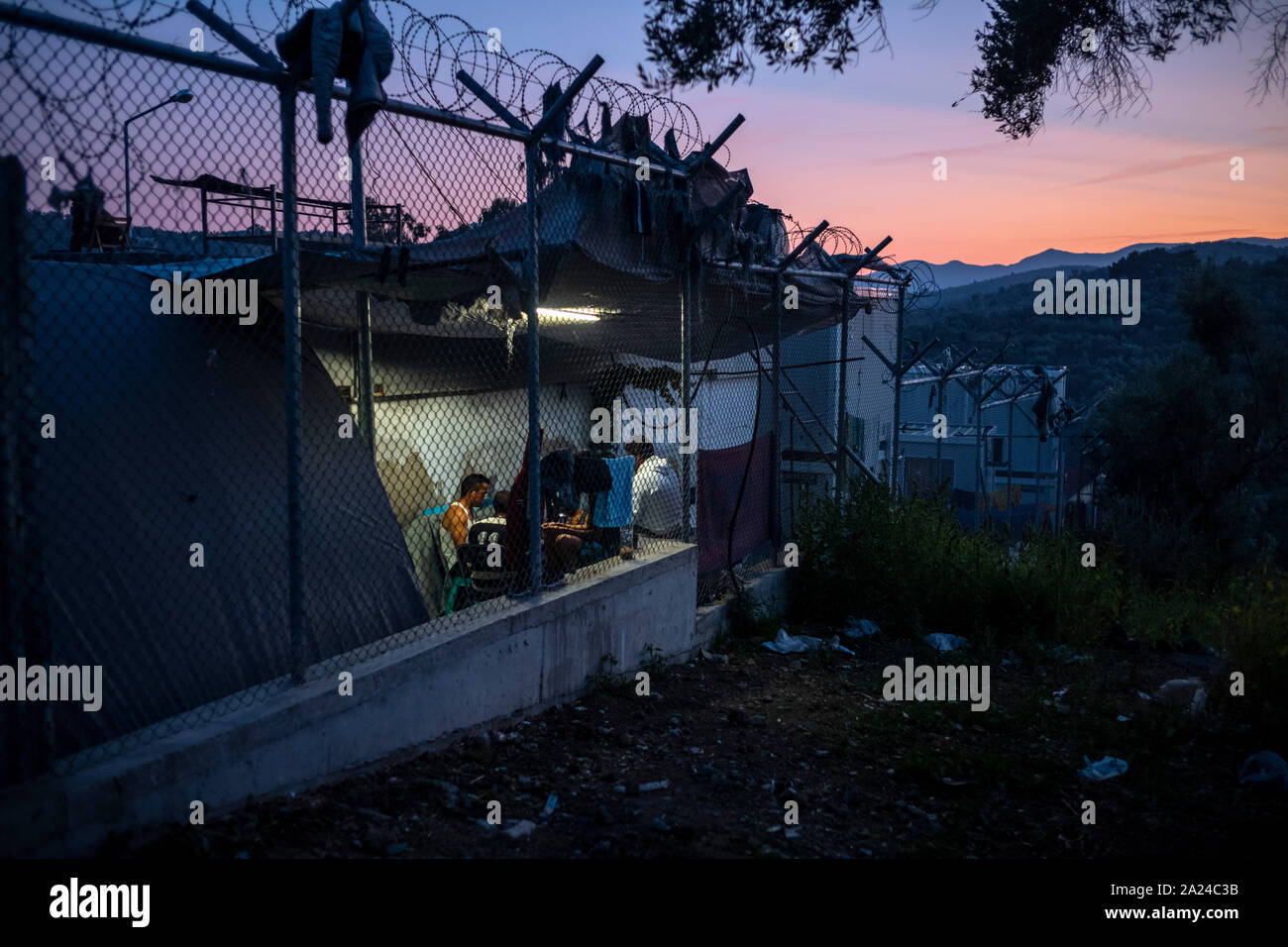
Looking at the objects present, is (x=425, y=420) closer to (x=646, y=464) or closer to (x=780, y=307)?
(x=646, y=464)

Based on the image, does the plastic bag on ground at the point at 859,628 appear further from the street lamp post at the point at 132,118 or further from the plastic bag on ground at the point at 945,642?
the street lamp post at the point at 132,118

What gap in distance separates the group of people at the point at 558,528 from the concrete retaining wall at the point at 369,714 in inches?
18.0

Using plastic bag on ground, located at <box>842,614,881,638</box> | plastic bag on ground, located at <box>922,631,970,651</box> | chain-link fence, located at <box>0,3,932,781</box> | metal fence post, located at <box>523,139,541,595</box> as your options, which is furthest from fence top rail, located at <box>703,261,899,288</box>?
plastic bag on ground, located at <box>922,631,970,651</box>

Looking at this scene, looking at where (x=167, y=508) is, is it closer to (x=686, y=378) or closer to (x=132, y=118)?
(x=132, y=118)

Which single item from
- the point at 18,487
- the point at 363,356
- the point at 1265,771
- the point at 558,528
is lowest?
the point at 1265,771

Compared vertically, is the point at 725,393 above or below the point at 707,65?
below

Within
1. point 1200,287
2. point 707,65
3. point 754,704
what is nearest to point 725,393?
point 707,65

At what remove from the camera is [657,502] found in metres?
7.14

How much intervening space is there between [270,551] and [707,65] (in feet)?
15.2

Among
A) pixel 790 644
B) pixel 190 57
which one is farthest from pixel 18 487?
pixel 790 644

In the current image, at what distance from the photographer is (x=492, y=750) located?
14.8 feet

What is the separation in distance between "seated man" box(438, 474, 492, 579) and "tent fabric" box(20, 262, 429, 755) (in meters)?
2.30

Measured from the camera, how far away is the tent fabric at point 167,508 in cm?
364

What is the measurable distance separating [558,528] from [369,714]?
2886 mm
